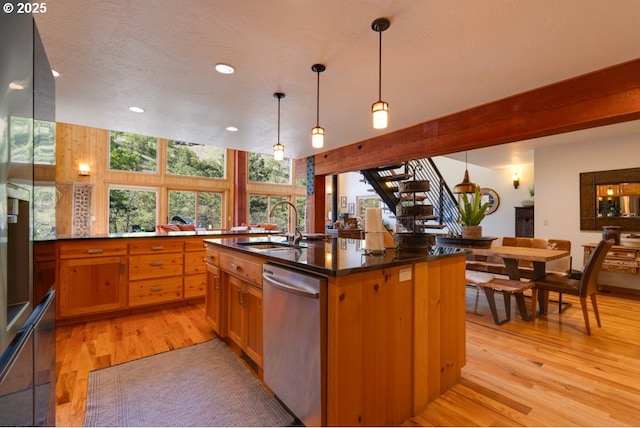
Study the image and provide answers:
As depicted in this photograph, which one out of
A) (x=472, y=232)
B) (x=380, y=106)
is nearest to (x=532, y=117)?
(x=472, y=232)

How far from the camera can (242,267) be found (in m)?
2.12

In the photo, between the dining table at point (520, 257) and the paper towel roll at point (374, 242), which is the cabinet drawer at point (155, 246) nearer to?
the paper towel roll at point (374, 242)

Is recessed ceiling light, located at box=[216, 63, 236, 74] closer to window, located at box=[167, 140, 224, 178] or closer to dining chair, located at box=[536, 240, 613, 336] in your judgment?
dining chair, located at box=[536, 240, 613, 336]

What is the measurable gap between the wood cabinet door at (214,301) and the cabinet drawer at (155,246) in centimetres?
98

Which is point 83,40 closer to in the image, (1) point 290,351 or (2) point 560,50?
(1) point 290,351

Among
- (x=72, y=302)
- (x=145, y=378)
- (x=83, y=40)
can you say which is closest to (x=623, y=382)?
(x=145, y=378)

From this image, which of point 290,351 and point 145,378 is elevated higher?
point 290,351

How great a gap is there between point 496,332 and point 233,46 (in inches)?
138

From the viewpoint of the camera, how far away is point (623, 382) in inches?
77.4

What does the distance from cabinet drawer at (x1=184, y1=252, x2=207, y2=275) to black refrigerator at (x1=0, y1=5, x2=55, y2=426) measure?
2568mm

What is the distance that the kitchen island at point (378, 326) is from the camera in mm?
1331

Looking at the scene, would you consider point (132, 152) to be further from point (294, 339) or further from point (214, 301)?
point (294, 339)

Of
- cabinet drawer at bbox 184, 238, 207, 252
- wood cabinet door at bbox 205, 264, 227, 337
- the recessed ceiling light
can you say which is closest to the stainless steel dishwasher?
wood cabinet door at bbox 205, 264, 227, 337

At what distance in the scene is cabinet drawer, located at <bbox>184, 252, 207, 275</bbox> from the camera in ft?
11.6
